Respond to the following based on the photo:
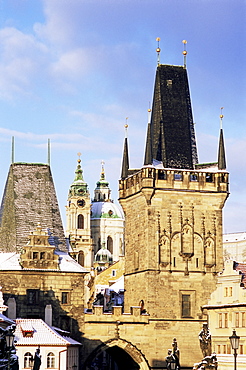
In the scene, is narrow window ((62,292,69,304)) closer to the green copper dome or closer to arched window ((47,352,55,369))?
arched window ((47,352,55,369))

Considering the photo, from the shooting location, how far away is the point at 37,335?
56938 millimetres

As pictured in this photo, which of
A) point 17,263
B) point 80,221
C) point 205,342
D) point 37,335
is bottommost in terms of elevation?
point 205,342

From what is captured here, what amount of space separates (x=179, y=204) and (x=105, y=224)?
109 meters

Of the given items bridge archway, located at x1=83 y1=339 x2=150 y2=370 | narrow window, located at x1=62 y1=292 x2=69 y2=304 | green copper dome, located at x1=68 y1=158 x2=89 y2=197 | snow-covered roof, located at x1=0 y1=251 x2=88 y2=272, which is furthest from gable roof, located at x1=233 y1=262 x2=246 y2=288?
green copper dome, located at x1=68 y1=158 x2=89 y2=197

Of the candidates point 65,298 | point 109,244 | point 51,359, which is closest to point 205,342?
point 65,298

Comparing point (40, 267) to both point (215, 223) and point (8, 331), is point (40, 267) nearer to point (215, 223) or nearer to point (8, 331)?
point (215, 223)

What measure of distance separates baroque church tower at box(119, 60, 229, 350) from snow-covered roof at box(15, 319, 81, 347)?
27.9ft

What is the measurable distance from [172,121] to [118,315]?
47.6 feet

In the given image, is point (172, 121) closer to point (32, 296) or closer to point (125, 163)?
point (125, 163)

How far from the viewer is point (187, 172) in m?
65.8

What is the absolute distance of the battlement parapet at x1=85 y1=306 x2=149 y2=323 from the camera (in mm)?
63062

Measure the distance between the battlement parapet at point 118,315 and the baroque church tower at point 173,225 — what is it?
2.22 ft

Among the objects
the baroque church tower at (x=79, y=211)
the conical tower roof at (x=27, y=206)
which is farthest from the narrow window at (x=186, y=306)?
the baroque church tower at (x=79, y=211)

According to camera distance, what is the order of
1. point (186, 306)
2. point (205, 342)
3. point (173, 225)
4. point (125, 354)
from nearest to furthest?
point (205, 342)
point (186, 306)
point (173, 225)
point (125, 354)
